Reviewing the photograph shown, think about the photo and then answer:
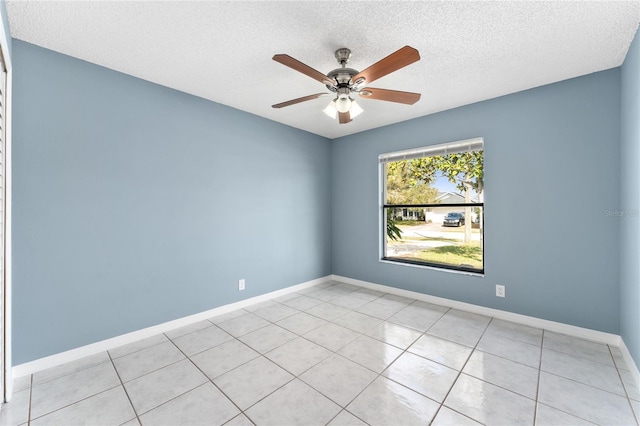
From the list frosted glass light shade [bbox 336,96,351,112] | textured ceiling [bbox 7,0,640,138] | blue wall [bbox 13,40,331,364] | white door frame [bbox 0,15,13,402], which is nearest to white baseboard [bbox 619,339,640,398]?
textured ceiling [bbox 7,0,640,138]

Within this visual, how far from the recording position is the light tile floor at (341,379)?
1.61m

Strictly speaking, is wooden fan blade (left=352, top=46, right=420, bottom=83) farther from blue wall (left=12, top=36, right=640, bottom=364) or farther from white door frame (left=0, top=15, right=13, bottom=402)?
white door frame (left=0, top=15, right=13, bottom=402)

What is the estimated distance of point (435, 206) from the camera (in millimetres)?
3637

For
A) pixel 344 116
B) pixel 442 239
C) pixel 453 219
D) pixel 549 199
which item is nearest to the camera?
pixel 344 116

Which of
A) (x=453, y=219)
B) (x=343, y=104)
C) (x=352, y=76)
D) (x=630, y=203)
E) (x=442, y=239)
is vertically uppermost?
(x=352, y=76)

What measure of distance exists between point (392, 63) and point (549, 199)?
2.21 m

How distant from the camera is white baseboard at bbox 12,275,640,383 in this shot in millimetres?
2088

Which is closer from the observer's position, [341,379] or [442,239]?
[341,379]

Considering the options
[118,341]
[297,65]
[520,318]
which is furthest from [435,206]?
Answer: [118,341]

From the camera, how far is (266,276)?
3699 millimetres

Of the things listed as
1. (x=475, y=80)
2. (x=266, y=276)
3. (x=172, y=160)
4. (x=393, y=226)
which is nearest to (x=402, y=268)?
(x=393, y=226)

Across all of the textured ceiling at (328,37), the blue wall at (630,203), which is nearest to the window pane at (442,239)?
the blue wall at (630,203)

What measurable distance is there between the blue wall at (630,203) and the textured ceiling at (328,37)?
0.26 m

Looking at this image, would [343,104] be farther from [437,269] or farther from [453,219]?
[437,269]
